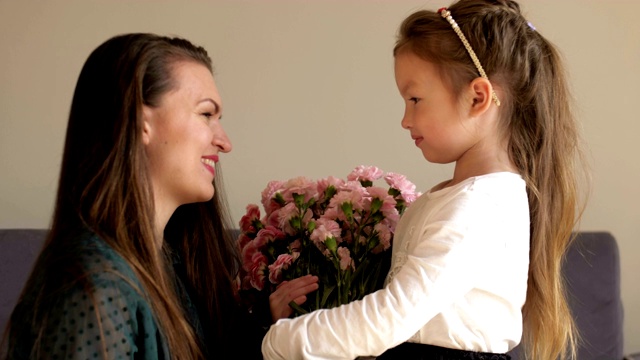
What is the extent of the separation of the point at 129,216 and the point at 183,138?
185 mm

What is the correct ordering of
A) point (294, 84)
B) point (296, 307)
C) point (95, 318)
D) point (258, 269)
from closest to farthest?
1. point (95, 318)
2. point (296, 307)
3. point (258, 269)
4. point (294, 84)

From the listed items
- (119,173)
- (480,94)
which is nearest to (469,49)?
(480,94)

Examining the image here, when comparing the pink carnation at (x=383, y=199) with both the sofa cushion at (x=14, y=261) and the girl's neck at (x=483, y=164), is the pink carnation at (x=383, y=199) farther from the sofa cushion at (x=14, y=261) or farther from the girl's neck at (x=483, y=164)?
the sofa cushion at (x=14, y=261)

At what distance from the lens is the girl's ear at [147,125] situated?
1.49 metres

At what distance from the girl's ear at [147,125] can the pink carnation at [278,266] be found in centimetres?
32

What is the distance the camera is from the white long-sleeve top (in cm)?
131

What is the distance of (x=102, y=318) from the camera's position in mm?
1266

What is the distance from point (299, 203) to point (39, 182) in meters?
1.49

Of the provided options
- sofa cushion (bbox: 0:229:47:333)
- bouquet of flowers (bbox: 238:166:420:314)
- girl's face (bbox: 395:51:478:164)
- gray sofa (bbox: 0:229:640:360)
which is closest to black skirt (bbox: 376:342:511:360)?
bouquet of flowers (bbox: 238:166:420:314)

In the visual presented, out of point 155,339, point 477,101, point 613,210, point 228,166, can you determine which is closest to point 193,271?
point 155,339

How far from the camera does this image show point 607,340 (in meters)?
2.69

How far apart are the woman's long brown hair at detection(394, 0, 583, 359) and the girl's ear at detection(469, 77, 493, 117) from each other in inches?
0.7

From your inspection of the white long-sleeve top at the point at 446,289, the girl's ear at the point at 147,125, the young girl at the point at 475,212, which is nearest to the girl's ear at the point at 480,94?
the young girl at the point at 475,212

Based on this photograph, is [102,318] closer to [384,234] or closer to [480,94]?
[384,234]
